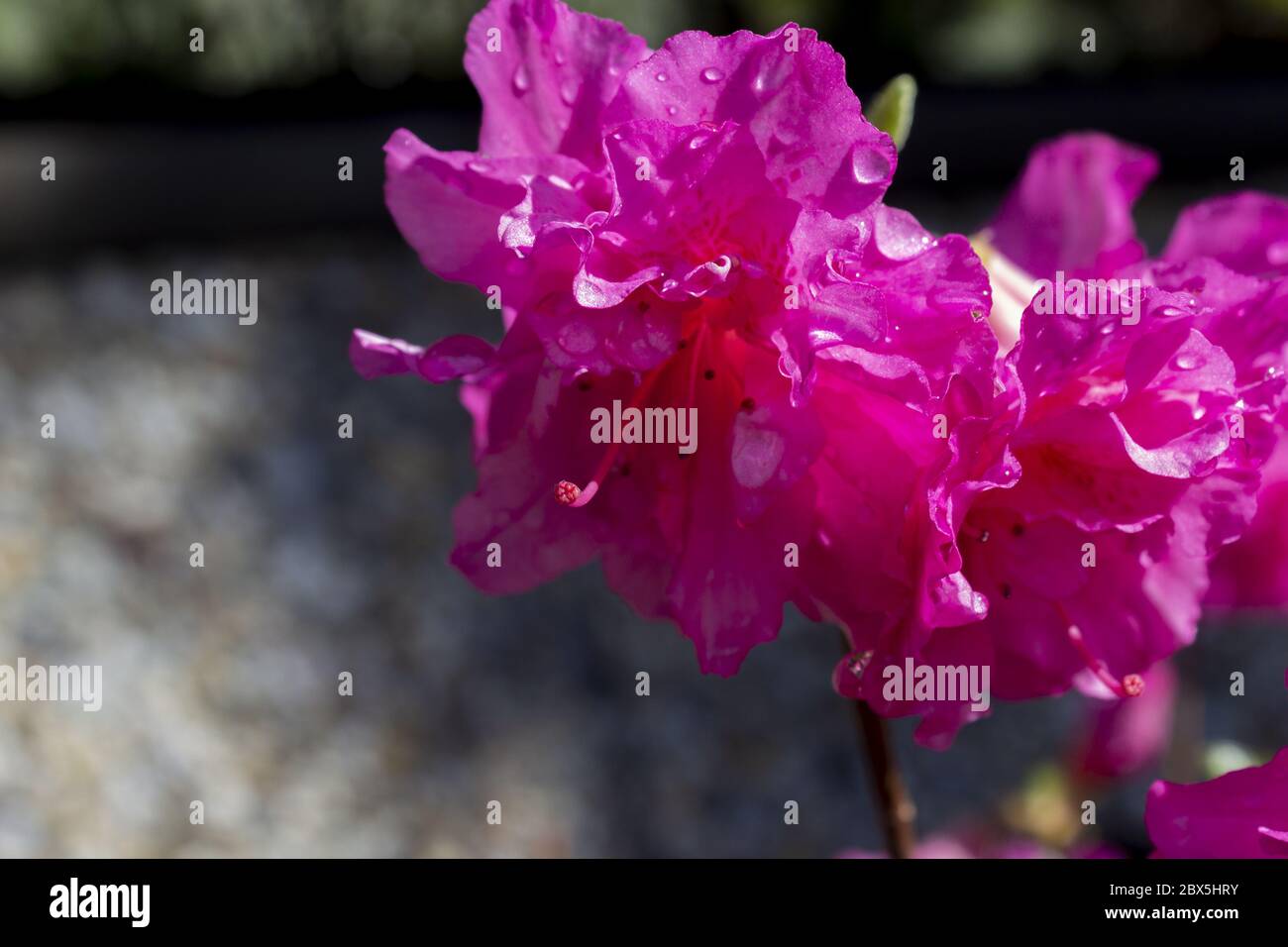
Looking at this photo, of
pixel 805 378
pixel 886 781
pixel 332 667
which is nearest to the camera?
pixel 805 378

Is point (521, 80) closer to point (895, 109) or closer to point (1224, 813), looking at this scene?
point (895, 109)

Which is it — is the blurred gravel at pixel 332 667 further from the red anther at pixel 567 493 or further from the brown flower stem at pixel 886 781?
the red anther at pixel 567 493

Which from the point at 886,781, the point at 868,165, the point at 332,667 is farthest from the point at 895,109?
the point at 332,667

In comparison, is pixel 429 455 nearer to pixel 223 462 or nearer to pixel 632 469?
pixel 223 462

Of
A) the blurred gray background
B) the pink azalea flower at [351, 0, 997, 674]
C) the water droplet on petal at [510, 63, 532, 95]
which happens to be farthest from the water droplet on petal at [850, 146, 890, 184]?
the blurred gray background

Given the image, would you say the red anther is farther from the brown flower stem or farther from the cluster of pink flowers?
the brown flower stem

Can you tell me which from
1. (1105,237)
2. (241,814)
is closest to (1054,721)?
(241,814)

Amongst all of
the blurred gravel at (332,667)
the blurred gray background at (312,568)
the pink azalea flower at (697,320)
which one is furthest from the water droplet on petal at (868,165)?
the blurred gravel at (332,667)

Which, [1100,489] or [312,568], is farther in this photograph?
[312,568]
